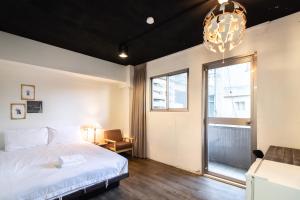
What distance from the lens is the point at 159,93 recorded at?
4152 mm

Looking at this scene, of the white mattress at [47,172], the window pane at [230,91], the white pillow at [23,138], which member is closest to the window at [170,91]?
the window pane at [230,91]

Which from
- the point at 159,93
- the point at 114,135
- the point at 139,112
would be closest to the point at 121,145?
the point at 114,135

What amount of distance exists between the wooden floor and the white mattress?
1.02 feet

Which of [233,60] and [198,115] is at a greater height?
[233,60]

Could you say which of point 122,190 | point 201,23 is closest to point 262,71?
point 201,23

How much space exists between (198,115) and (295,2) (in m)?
2.08

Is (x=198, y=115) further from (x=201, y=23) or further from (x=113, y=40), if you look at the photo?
(x=113, y=40)

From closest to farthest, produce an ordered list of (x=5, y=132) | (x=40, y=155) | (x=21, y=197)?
1. (x=21, y=197)
2. (x=40, y=155)
3. (x=5, y=132)

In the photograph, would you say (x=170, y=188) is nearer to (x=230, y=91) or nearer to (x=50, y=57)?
(x=230, y=91)

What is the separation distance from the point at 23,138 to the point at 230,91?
12.9 feet

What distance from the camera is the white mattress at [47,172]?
1.66 m

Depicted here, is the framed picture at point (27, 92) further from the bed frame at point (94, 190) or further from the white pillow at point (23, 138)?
the bed frame at point (94, 190)

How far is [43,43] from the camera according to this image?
309 centimetres

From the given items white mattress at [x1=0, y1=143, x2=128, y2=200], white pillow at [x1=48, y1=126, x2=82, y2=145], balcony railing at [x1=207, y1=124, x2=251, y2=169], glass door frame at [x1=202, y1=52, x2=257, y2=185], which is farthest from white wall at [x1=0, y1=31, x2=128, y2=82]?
balcony railing at [x1=207, y1=124, x2=251, y2=169]
